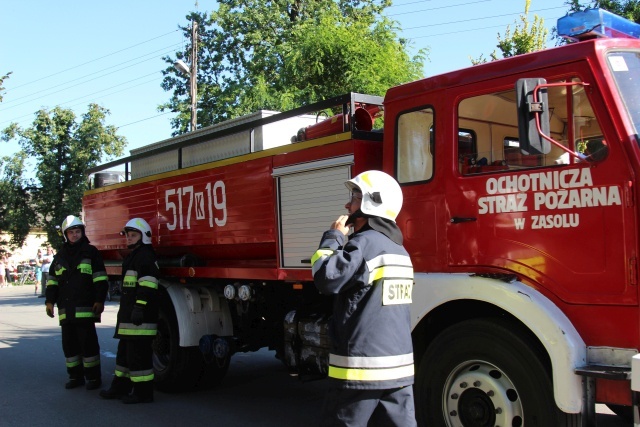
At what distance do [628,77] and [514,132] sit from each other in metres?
0.70

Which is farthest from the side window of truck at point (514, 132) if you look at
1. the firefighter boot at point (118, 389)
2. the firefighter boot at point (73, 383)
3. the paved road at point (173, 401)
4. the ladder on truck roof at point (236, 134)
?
the firefighter boot at point (73, 383)

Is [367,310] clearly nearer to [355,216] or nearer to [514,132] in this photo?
[355,216]

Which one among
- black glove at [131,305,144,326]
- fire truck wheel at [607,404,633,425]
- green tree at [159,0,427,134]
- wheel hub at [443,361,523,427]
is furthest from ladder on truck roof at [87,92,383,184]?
green tree at [159,0,427,134]

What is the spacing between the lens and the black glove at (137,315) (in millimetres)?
6281

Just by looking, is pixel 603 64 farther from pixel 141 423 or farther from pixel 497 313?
pixel 141 423

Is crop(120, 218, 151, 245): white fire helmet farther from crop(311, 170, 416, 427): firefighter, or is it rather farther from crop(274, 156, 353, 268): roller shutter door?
crop(311, 170, 416, 427): firefighter

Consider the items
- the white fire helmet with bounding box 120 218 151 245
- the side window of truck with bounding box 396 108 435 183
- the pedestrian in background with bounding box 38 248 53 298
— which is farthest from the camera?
the pedestrian in background with bounding box 38 248 53 298

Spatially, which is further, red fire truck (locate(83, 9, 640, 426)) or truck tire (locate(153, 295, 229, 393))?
truck tire (locate(153, 295, 229, 393))

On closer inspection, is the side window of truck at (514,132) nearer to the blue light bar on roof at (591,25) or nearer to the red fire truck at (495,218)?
the red fire truck at (495,218)

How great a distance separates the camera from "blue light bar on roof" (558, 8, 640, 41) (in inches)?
153

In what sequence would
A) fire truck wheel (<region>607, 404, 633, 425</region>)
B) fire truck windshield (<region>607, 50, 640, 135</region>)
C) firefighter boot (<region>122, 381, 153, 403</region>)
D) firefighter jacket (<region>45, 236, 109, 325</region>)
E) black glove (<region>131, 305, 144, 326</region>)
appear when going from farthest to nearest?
1. firefighter jacket (<region>45, 236, 109, 325</region>)
2. firefighter boot (<region>122, 381, 153, 403</region>)
3. black glove (<region>131, 305, 144, 326</region>)
4. fire truck wheel (<region>607, 404, 633, 425</region>)
5. fire truck windshield (<region>607, 50, 640, 135</region>)

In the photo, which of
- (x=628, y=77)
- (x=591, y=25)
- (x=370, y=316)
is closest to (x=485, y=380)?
(x=370, y=316)

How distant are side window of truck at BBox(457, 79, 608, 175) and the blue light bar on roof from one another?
0.44 m

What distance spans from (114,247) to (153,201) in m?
1.27
